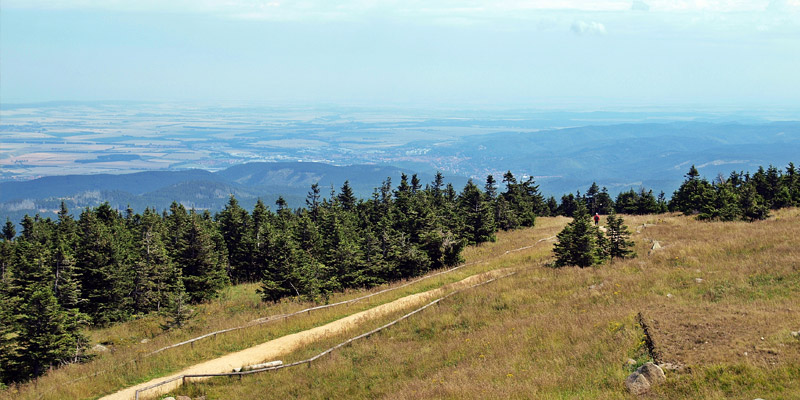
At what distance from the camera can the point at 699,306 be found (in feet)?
44.4

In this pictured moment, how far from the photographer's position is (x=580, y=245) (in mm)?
23516

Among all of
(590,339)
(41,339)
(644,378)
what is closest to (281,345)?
(41,339)

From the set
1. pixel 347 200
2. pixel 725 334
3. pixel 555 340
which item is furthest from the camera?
pixel 347 200

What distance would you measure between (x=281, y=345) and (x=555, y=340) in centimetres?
1048

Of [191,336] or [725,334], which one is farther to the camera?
[191,336]

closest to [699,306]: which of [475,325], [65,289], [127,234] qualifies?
[475,325]

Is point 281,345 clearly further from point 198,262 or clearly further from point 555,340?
point 198,262

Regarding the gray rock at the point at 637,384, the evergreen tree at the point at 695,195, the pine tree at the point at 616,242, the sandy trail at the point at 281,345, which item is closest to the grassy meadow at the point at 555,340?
the gray rock at the point at 637,384

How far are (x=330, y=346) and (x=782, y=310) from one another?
44.6 feet

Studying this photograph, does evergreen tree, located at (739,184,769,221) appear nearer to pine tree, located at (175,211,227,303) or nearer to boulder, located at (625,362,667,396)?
boulder, located at (625,362,667,396)

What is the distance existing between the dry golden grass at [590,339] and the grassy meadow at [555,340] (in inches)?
1.8

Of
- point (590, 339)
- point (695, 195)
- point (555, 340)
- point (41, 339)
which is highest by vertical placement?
point (590, 339)

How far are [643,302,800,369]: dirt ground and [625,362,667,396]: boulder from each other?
0.71 metres

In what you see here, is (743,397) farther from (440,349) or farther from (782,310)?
(440,349)
